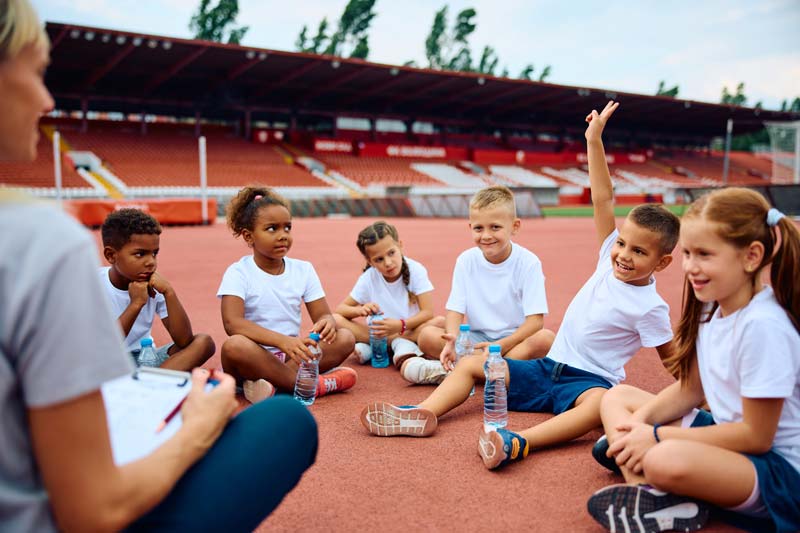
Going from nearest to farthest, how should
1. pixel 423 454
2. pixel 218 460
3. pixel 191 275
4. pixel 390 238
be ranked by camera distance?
pixel 218 460, pixel 423 454, pixel 390 238, pixel 191 275

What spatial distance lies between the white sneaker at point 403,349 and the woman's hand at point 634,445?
2194 mm

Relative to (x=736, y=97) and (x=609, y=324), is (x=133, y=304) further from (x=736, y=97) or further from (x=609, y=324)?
(x=736, y=97)

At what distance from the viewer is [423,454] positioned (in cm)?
276

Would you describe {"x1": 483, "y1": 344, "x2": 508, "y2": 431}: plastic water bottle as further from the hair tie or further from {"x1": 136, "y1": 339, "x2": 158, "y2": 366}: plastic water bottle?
{"x1": 136, "y1": 339, "x2": 158, "y2": 366}: plastic water bottle

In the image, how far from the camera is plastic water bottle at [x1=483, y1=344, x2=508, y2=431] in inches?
120

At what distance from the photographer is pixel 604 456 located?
8.10ft

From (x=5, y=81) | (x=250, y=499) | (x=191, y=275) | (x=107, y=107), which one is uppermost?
(x=107, y=107)

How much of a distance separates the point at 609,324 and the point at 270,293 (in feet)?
6.51

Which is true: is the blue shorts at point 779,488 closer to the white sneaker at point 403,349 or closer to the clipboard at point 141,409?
the clipboard at point 141,409

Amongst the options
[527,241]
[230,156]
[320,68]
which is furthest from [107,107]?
[527,241]

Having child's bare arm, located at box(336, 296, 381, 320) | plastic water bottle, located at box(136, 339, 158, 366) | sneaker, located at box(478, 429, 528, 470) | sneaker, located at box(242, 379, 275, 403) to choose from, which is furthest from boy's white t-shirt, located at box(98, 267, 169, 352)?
sneaker, located at box(478, 429, 528, 470)

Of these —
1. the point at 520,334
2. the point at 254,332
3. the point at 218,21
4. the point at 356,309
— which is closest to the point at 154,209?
the point at 356,309

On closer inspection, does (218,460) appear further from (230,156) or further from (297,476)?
(230,156)

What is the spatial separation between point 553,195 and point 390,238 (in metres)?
30.8
